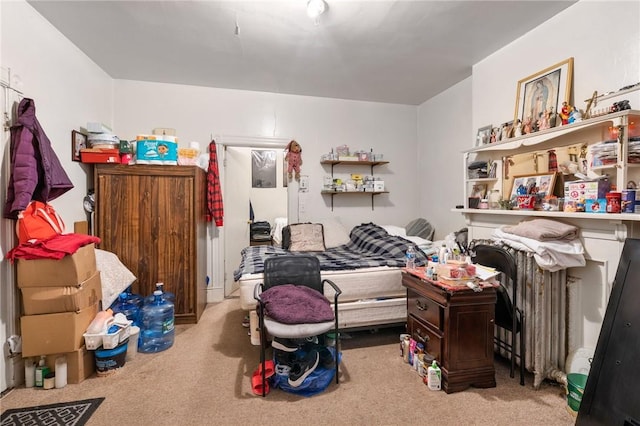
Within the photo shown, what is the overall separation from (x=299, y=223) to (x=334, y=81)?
1.80 meters

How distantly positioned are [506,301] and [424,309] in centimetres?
55

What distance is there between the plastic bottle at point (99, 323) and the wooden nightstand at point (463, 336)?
7.77 feet

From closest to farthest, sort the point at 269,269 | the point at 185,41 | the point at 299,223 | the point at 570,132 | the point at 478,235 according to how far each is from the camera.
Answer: the point at 570,132 → the point at 269,269 → the point at 185,41 → the point at 478,235 → the point at 299,223

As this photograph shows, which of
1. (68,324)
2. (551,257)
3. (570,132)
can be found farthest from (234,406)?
(570,132)

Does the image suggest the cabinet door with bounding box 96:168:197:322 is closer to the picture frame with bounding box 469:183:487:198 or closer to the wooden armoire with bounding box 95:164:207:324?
the wooden armoire with bounding box 95:164:207:324

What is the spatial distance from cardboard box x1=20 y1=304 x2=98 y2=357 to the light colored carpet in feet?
0.87

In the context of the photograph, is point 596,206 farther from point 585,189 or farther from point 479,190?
point 479,190

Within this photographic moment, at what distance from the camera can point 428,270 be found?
2.17 meters

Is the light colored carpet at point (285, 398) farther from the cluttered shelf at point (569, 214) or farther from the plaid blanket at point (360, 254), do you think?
the cluttered shelf at point (569, 214)

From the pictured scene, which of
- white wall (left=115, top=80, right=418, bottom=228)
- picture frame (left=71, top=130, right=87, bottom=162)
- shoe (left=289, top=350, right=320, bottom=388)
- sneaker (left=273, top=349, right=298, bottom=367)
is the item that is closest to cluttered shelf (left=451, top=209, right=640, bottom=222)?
white wall (left=115, top=80, right=418, bottom=228)

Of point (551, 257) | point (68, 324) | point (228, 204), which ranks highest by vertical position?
point (228, 204)

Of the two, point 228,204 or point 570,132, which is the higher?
point 570,132

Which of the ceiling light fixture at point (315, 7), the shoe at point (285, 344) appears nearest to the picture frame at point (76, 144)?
the ceiling light fixture at point (315, 7)

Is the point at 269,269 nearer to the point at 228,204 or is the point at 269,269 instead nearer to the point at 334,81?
the point at 228,204
